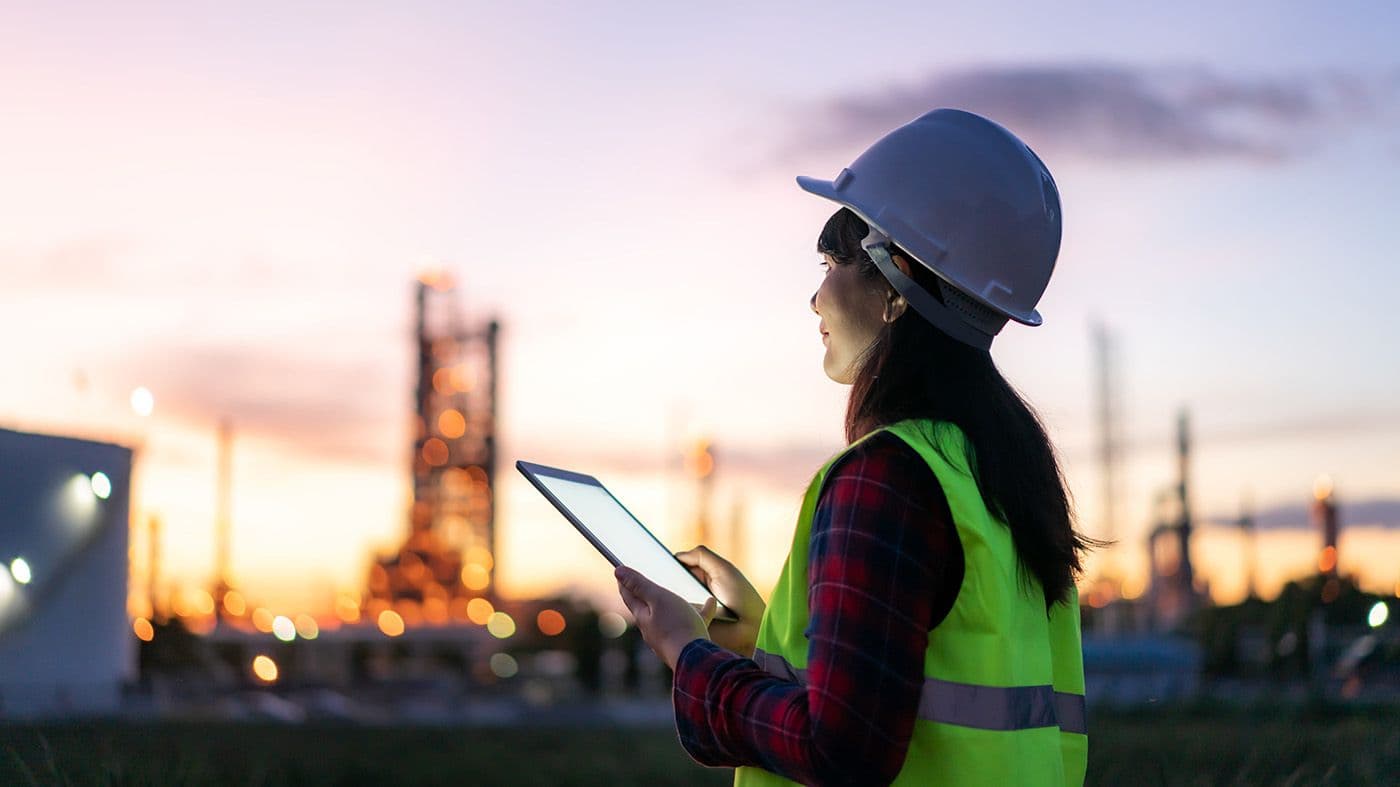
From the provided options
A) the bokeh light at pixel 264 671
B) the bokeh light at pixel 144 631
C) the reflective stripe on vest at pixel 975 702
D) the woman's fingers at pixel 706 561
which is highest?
the woman's fingers at pixel 706 561

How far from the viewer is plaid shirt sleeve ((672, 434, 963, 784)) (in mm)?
1578

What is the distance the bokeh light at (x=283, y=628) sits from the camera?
7374 cm

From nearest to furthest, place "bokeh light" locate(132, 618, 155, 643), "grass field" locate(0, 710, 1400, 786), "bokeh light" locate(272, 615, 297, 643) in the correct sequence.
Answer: "grass field" locate(0, 710, 1400, 786) → "bokeh light" locate(132, 618, 155, 643) → "bokeh light" locate(272, 615, 297, 643)

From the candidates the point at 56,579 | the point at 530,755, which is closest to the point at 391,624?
the point at 530,755

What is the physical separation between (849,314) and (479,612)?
8248 cm

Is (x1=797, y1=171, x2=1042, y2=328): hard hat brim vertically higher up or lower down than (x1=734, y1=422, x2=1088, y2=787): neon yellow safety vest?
higher up

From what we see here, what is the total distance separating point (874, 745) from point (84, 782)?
2.14m

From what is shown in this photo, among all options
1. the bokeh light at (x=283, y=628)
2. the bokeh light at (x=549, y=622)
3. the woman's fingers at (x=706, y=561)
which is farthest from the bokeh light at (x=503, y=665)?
the woman's fingers at (x=706, y=561)

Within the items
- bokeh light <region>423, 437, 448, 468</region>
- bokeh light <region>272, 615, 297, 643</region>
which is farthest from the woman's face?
bokeh light <region>423, 437, 448, 468</region>

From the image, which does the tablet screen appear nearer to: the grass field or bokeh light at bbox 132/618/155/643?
the grass field

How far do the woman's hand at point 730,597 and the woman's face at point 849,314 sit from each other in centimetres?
37

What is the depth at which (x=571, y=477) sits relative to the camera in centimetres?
216

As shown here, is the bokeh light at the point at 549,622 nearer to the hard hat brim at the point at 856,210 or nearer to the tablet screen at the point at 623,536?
the tablet screen at the point at 623,536

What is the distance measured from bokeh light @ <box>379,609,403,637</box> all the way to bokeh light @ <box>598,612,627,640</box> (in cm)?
2386
